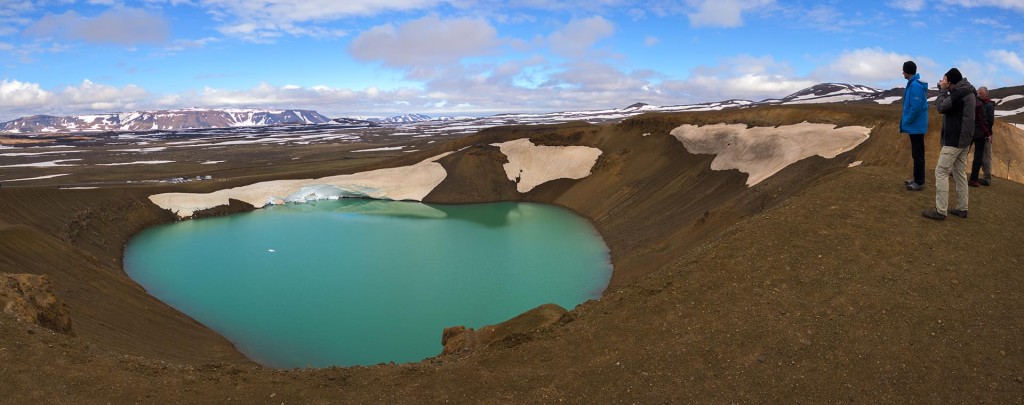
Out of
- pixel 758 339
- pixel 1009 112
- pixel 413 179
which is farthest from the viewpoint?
pixel 1009 112

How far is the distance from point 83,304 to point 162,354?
5.00m

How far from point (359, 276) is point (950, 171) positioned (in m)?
20.2

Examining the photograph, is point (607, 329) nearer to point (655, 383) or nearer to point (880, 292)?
point (655, 383)

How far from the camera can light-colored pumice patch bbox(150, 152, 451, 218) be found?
145 feet

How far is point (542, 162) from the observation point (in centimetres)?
4797

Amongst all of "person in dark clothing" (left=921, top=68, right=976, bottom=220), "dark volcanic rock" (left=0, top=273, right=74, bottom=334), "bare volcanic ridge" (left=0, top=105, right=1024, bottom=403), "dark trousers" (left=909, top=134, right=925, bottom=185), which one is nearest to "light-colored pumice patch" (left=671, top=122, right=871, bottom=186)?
"bare volcanic ridge" (left=0, top=105, right=1024, bottom=403)

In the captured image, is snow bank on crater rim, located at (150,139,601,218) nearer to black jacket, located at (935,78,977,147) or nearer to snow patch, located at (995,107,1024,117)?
black jacket, located at (935,78,977,147)

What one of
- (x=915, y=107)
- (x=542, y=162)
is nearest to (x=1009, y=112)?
(x=542, y=162)

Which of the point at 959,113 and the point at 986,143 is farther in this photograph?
the point at 986,143

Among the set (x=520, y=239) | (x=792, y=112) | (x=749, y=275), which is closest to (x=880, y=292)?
(x=749, y=275)

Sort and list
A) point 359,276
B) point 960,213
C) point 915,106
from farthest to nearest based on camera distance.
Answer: point 359,276
point 915,106
point 960,213

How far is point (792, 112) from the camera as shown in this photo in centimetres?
3216

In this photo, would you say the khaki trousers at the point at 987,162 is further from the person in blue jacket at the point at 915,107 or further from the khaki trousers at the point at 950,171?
the khaki trousers at the point at 950,171

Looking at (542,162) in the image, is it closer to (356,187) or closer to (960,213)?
(356,187)
